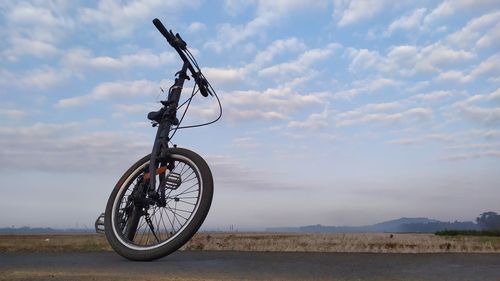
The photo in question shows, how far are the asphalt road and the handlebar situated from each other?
3683mm

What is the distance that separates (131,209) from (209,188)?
7.00ft

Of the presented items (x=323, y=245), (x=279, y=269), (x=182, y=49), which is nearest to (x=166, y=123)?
(x=182, y=49)

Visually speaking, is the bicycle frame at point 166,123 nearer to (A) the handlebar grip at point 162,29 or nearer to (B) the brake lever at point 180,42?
(B) the brake lever at point 180,42

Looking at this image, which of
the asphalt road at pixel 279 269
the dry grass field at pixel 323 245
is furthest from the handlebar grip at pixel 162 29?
the dry grass field at pixel 323 245

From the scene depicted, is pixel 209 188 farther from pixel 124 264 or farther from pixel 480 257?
pixel 480 257

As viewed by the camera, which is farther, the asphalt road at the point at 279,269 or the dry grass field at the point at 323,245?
the dry grass field at the point at 323,245

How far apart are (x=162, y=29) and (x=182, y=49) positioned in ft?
1.97

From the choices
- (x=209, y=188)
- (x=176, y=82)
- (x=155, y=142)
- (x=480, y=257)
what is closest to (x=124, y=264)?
(x=209, y=188)

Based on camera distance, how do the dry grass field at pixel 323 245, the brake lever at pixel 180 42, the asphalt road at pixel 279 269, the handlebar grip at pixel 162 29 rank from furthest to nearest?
the dry grass field at pixel 323 245 < the brake lever at pixel 180 42 < the handlebar grip at pixel 162 29 < the asphalt road at pixel 279 269

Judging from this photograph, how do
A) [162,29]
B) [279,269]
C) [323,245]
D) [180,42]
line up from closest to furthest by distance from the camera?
[279,269]
[162,29]
[180,42]
[323,245]

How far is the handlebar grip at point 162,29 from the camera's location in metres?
8.73

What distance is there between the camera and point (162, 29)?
29.0 ft

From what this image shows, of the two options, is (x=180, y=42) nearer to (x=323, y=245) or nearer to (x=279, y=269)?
(x=279, y=269)

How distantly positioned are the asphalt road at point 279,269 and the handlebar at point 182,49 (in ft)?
12.1
